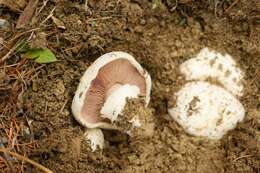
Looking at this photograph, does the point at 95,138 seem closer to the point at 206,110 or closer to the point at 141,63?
the point at 141,63

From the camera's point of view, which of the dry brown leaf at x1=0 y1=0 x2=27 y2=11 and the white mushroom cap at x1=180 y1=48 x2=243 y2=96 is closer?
the dry brown leaf at x1=0 y1=0 x2=27 y2=11

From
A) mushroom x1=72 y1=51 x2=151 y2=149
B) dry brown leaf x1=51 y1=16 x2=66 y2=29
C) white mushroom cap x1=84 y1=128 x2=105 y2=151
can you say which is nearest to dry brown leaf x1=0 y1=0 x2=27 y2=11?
dry brown leaf x1=51 y1=16 x2=66 y2=29

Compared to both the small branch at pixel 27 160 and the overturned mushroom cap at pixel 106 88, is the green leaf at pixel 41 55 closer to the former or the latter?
the overturned mushroom cap at pixel 106 88

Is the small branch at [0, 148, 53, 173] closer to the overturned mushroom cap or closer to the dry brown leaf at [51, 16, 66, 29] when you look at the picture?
the overturned mushroom cap

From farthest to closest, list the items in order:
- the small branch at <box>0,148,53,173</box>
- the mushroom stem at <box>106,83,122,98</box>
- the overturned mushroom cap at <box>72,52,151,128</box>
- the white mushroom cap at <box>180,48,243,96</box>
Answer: the white mushroom cap at <box>180,48,243,96</box>
the mushroom stem at <box>106,83,122,98</box>
the overturned mushroom cap at <box>72,52,151,128</box>
the small branch at <box>0,148,53,173</box>

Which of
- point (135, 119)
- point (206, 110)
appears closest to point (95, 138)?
point (135, 119)

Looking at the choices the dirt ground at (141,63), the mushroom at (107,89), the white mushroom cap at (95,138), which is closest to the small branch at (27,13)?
the dirt ground at (141,63)

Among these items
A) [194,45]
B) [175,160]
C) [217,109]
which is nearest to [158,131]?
[175,160]
